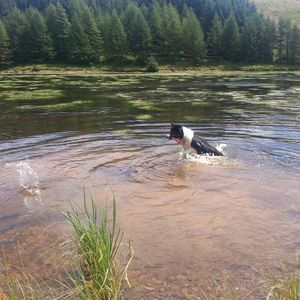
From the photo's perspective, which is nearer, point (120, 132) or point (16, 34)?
point (120, 132)

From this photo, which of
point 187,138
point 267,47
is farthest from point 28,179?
point 267,47

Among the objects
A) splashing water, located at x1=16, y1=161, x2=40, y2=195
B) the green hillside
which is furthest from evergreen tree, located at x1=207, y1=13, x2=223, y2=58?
splashing water, located at x1=16, y1=161, x2=40, y2=195

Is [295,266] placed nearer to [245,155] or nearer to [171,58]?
[245,155]

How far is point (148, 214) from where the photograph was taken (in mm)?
8055

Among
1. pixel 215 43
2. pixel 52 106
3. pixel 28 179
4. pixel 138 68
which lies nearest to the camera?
pixel 28 179

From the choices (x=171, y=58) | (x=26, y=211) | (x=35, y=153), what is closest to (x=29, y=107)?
(x=35, y=153)

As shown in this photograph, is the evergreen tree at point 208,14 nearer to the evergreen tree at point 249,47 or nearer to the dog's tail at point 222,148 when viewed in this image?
the evergreen tree at point 249,47

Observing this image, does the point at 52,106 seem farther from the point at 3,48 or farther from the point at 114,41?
the point at 3,48

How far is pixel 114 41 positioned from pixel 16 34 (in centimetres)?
2617

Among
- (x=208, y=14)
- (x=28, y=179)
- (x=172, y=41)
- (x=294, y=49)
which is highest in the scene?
(x=208, y=14)

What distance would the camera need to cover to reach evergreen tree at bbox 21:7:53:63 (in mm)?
Result: 94625

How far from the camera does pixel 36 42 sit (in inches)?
3770

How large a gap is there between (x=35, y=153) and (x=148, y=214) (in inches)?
260

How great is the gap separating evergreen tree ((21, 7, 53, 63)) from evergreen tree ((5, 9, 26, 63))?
2.93 feet
